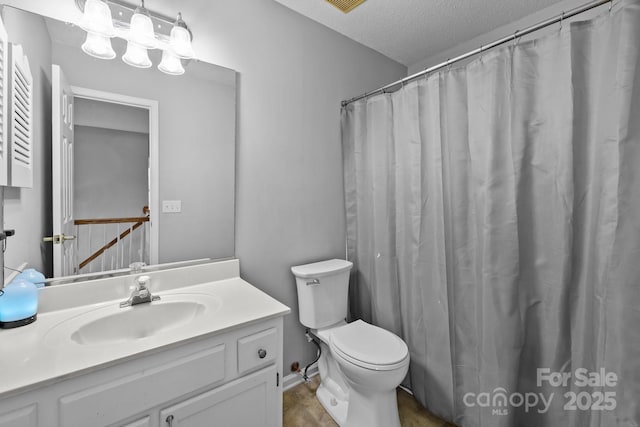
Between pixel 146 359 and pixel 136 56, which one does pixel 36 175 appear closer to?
pixel 136 56

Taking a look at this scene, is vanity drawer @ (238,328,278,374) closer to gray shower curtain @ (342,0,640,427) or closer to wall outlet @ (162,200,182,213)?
wall outlet @ (162,200,182,213)

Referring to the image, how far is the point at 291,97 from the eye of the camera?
72.2 inches

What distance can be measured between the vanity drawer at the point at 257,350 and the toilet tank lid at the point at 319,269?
23.2 inches

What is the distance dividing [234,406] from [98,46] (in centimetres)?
160

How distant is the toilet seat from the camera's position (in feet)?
4.48

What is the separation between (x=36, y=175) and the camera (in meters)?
1.11

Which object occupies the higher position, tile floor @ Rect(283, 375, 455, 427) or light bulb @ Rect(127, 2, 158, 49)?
light bulb @ Rect(127, 2, 158, 49)

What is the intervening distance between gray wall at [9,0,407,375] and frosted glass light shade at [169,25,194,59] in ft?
0.39

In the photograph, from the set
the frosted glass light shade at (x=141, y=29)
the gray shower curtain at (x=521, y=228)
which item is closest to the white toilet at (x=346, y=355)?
the gray shower curtain at (x=521, y=228)

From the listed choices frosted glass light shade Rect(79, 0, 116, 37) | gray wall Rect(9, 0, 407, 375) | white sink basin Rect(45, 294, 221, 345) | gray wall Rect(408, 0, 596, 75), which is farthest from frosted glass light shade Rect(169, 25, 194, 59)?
gray wall Rect(408, 0, 596, 75)

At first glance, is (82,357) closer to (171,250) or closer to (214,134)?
(171,250)

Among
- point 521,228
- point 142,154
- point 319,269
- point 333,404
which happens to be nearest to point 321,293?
point 319,269

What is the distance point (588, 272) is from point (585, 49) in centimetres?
90

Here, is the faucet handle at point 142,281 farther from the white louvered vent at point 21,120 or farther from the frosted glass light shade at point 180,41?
the frosted glass light shade at point 180,41
